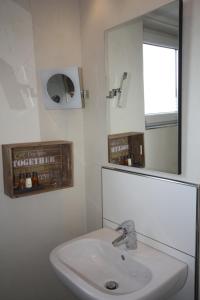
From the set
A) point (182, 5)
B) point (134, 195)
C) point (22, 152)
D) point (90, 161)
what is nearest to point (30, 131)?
point (22, 152)

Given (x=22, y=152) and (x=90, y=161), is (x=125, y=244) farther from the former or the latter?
(x=22, y=152)

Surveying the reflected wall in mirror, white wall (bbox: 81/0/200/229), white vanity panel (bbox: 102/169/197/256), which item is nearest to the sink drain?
white vanity panel (bbox: 102/169/197/256)

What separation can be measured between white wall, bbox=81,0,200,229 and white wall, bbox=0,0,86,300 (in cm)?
9

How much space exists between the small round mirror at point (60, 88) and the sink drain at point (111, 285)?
1133 millimetres

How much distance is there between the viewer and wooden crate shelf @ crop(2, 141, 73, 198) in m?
1.55

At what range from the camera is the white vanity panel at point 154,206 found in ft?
4.13

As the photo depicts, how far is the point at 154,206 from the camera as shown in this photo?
1423 millimetres

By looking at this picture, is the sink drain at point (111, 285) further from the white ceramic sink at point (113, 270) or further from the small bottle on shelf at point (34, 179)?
the small bottle on shelf at point (34, 179)

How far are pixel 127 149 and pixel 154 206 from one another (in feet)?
1.20

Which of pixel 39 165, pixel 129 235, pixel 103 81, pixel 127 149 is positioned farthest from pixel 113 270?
pixel 103 81

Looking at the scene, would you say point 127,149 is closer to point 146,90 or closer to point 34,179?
point 146,90

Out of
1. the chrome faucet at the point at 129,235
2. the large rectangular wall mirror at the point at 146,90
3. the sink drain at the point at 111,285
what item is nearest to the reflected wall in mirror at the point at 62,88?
the large rectangular wall mirror at the point at 146,90

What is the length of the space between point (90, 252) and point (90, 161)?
617 millimetres

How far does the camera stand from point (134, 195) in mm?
1544
